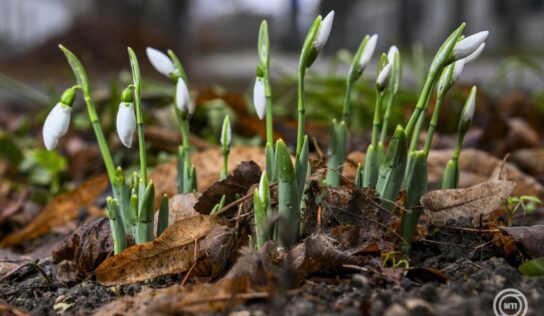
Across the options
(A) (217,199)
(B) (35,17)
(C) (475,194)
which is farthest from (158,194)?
(B) (35,17)

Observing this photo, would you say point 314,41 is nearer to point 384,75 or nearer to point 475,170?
point 384,75

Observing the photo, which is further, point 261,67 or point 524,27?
point 524,27

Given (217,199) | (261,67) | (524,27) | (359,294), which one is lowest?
(359,294)

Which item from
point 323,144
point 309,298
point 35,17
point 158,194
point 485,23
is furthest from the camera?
point 485,23

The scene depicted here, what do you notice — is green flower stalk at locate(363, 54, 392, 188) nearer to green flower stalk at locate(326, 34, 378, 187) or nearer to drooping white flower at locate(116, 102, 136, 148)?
green flower stalk at locate(326, 34, 378, 187)

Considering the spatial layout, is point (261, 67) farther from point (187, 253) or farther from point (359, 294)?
point (359, 294)

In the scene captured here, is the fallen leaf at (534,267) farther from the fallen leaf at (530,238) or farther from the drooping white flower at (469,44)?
the drooping white flower at (469,44)
